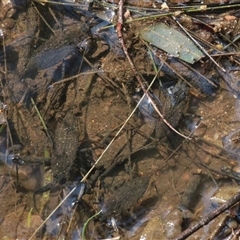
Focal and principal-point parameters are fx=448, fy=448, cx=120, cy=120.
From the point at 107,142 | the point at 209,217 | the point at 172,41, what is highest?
the point at 172,41

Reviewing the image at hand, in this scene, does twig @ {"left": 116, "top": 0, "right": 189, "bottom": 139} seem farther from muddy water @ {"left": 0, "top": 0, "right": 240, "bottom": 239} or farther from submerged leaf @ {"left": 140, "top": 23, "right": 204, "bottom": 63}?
submerged leaf @ {"left": 140, "top": 23, "right": 204, "bottom": 63}

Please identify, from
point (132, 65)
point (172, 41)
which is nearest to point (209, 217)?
point (132, 65)

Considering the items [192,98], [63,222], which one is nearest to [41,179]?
[63,222]

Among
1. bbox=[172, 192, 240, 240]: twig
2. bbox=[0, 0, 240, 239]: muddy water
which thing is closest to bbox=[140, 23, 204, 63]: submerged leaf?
bbox=[0, 0, 240, 239]: muddy water

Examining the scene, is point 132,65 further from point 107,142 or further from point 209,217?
point 209,217

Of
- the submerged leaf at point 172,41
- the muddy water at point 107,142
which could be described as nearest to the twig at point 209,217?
the muddy water at point 107,142

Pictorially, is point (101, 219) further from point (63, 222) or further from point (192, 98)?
point (192, 98)
